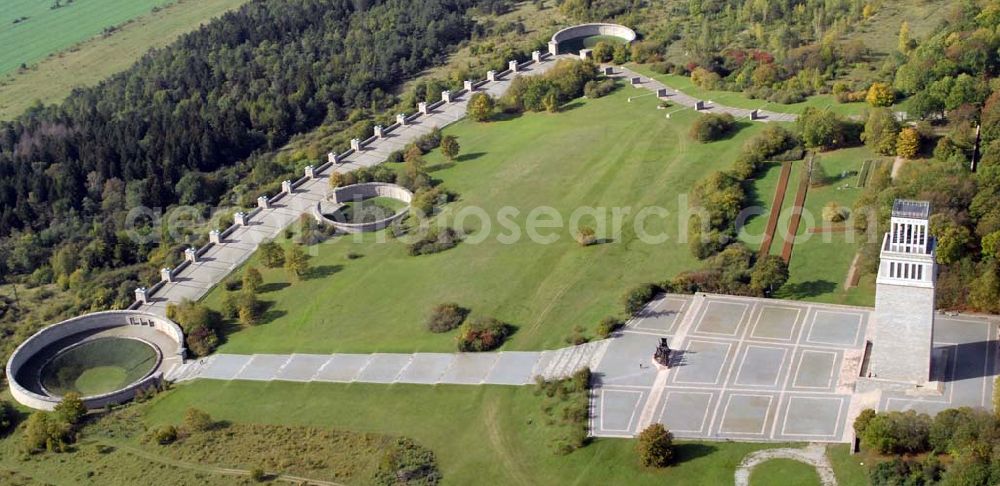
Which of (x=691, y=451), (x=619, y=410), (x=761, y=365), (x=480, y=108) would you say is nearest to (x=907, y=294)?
(x=761, y=365)

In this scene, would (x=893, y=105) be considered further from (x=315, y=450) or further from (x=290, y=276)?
(x=315, y=450)

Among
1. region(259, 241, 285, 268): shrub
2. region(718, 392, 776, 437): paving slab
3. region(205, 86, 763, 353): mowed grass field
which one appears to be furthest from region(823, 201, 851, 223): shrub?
region(259, 241, 285, 268): shrub

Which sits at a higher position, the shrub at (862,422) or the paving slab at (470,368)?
the shrub at (862,422)

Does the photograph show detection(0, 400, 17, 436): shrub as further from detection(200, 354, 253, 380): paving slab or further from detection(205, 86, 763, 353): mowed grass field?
detection(205, 86, 763, 353): mowed grass field

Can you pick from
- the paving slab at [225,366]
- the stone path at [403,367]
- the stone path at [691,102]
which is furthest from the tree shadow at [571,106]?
the paving slab at [225,366]

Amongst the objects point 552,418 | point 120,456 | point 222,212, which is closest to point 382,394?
point 552,418

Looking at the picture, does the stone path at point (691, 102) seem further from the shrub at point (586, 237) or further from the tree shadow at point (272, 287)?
the tree shadow at point (272, 287)
